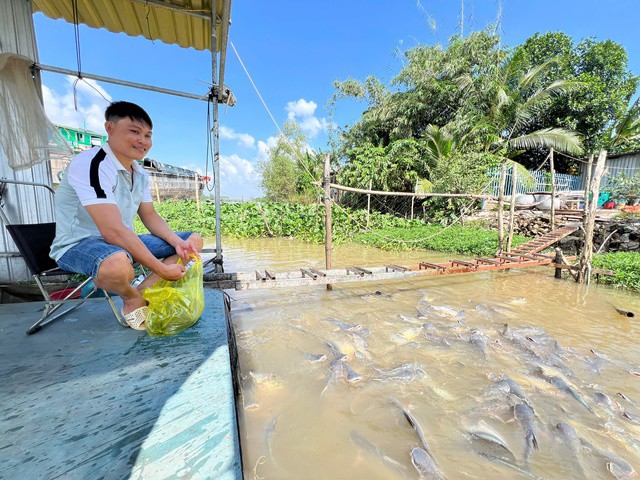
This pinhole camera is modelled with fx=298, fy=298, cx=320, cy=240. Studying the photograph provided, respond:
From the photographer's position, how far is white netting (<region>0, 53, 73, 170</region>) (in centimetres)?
282

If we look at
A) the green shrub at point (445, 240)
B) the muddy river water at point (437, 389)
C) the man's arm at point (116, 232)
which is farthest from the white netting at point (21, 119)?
the green shrub at point (445, 240)

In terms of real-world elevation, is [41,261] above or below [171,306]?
above

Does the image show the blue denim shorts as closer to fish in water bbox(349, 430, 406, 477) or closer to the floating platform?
the floating platform

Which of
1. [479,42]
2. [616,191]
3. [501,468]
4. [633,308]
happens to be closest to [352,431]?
[501,468]

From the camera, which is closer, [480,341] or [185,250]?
[185,250]

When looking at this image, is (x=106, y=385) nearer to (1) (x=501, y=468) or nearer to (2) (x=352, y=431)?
(2) (x=352, y=431)

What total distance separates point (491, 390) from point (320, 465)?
5.06 feet

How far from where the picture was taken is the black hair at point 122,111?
1949 mm

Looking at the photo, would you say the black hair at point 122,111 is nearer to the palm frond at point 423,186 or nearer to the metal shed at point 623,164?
the palm frond at point 423,186

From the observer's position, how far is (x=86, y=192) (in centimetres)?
175

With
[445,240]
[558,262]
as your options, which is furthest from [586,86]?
[558,262]

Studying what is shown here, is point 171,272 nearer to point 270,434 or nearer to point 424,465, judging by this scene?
point 270,434

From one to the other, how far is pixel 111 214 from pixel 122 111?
2.35ft

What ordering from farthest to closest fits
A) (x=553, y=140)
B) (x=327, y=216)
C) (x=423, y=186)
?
1. (x=553, y=140)
2. (x=423, y=186)
3. (x=327, y=216)
